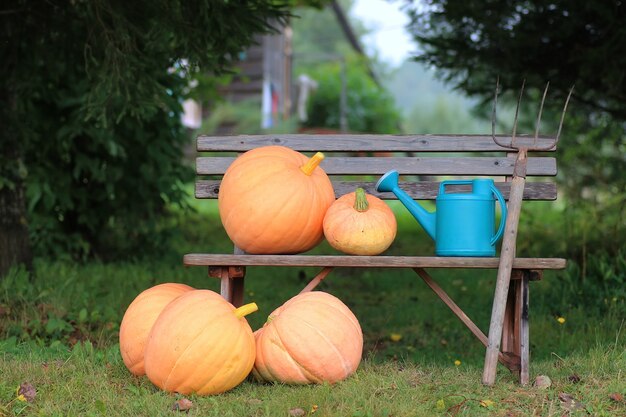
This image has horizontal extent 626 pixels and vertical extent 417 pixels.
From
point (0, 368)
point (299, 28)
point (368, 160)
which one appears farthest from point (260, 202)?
point (299, 28)

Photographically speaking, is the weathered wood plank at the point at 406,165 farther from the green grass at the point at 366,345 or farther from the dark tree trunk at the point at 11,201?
the dark tree trunk at the point at 11,201

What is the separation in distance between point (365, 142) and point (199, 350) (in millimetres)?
1804

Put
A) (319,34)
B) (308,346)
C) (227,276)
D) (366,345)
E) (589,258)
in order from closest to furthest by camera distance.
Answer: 1. (308,346)
2. (227,276)
3. (366,345)
4. (589,258)
5. (319,34)

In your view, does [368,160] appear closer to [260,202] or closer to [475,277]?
[260,202]

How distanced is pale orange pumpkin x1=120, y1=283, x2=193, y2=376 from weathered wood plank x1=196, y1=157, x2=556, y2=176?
1083 millimetres

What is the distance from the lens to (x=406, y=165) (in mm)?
4711

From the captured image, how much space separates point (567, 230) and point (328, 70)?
21.2m

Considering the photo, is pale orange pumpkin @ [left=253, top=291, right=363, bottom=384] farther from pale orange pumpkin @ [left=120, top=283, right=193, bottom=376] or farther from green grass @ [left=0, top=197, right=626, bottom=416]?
pale orange pumpkin @ [left=120, top=283, right=193, bottom=376]

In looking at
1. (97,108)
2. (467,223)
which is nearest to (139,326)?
(467,223)

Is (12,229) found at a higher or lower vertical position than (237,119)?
lower

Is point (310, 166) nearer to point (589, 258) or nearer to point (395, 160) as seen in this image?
point (395, 160)

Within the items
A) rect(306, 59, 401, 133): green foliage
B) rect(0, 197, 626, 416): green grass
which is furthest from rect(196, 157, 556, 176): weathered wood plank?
rect(306, 59, 401, 133): green foliage

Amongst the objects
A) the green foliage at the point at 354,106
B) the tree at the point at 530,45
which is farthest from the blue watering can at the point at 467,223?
the green foliage at the point at 354,106

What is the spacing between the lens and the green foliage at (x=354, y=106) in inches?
1022
